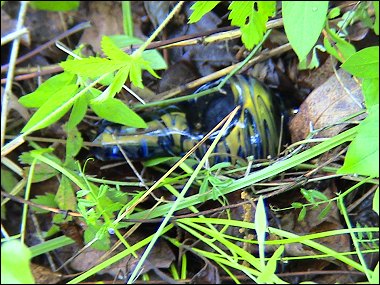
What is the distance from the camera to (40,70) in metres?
1.40

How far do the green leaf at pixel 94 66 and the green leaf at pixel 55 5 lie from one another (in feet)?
2.21

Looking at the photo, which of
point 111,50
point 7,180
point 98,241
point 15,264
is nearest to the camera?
point 15,264

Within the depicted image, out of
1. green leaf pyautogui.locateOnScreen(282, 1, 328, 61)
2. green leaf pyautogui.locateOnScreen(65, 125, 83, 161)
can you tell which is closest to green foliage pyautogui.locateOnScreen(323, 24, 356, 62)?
green leaf pyautogui.locateOnScreen(282, 1, 328, 61)

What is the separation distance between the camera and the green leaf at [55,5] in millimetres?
1476

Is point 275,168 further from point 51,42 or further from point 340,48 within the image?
point 51,42

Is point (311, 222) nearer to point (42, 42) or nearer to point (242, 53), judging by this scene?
point (242, 53)

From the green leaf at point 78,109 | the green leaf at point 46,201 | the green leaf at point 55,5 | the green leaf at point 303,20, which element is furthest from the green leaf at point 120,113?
the green leaf at point 55,5

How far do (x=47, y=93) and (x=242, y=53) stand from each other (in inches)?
18.8

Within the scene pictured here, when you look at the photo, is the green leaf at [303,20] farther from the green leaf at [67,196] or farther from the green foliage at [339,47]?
the green leaf at [67,196]

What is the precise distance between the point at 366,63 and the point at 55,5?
0.93 metres

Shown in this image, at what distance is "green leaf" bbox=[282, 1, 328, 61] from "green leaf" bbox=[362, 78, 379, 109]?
15 cm

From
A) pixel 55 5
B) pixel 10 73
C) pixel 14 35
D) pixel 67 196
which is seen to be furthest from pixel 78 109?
pixel 55 5

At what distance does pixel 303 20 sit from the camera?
2.37 ft

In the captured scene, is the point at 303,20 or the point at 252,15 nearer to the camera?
the point at 303,20
